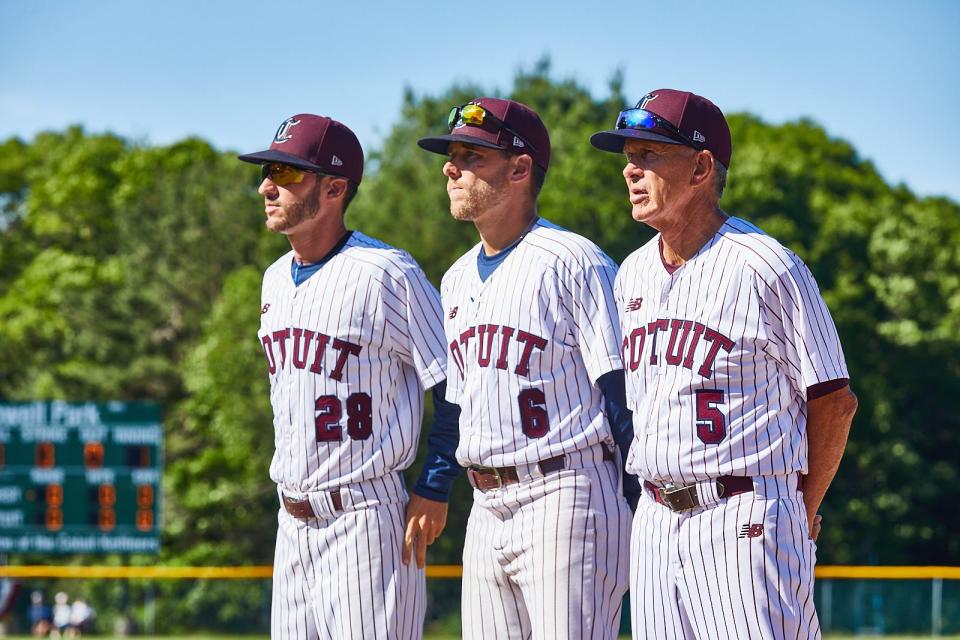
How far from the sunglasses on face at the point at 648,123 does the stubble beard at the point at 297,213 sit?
134 cm

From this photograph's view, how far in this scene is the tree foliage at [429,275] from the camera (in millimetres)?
32375

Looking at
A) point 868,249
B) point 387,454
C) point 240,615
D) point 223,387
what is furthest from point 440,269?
point 387,454

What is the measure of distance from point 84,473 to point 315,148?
1425cm

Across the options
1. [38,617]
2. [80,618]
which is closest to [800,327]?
[80,618]

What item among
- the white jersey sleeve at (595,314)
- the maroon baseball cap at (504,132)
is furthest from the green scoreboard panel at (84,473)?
the white jersey sleeve at (595,314)

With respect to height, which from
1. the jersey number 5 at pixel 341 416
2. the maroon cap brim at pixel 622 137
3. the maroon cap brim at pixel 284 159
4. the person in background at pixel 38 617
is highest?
the maroon cap brim at pixel 284 159

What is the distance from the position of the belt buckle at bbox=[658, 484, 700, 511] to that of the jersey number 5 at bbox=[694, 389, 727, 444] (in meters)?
0.15

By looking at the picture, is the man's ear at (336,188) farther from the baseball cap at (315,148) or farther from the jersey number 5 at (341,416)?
the jersey number 5 at (341,416)

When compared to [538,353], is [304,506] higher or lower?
lower

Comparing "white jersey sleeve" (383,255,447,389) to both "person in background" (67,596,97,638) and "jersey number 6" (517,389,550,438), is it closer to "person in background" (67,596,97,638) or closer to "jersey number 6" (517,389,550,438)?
"jersey number 6" (517,389,550,438)

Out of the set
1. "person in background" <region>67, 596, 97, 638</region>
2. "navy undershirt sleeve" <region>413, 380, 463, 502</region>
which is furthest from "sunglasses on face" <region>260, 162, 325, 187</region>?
"person in background" <region>67, 596, 97, 638</region>

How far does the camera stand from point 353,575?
16.0ft

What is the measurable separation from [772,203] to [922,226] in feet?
14.8

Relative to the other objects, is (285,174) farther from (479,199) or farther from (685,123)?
(685,123)
